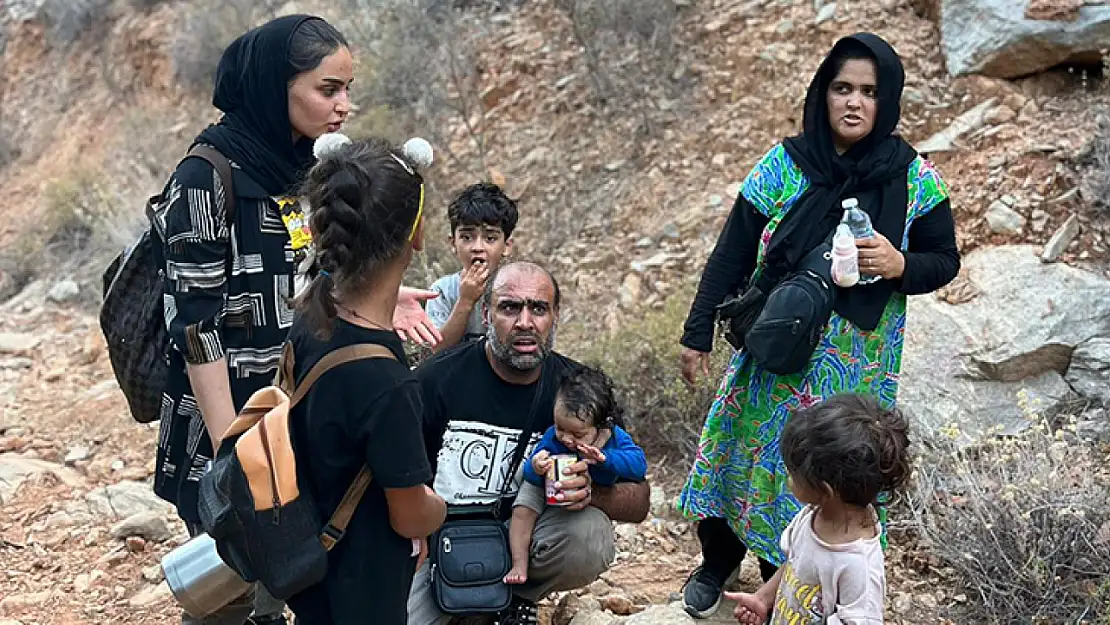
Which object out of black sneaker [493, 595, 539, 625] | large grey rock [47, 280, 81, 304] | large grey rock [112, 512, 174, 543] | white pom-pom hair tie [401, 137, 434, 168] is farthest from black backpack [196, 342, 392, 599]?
large grey rock [47, 280, 81, 304]

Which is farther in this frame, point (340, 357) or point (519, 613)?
point (519, 613)

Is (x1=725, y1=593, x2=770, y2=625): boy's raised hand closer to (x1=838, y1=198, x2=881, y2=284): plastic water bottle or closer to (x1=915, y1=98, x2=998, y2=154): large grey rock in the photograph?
(x1=838, y1=198, x2=881, y2=284): plastic water bottle

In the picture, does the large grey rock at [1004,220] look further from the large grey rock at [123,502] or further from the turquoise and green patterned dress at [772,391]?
the large grey rock at [123,502]

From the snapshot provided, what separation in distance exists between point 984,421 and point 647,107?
3178mm

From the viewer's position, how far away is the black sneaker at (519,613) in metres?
3.25

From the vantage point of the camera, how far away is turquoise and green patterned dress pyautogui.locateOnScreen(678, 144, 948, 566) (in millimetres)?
3051

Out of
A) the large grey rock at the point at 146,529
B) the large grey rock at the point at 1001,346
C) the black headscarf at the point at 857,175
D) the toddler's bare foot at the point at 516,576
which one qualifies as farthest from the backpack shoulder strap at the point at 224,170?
the large grey rock at the point at 1001,346

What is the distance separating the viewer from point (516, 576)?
121 inches

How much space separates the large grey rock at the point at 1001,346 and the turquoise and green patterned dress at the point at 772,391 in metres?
1.43

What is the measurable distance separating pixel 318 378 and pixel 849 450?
1108 millimetres

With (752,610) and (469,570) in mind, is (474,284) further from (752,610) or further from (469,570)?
(752,610)

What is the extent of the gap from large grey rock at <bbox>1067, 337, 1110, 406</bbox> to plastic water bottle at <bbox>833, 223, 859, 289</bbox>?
2.08m

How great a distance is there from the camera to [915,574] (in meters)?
3.82

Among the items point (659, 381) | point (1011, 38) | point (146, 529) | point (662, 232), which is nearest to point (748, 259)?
point (659, 381)
